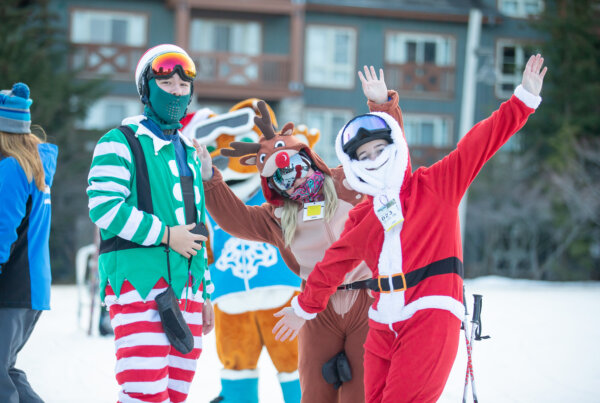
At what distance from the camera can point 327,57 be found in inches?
732

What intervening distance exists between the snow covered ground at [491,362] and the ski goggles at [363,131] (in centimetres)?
249

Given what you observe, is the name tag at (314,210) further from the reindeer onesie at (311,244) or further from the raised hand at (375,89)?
the raised hand at (375,89)

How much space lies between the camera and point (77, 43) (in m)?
17.2

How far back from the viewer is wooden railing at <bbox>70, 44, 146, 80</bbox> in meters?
17.3

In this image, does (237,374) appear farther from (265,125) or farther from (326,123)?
(326,123)

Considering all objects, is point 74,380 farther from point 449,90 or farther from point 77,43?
point 449,90

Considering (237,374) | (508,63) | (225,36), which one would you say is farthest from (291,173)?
(508,63)

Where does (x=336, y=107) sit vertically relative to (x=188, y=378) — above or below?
above

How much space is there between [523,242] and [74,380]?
14225 mm

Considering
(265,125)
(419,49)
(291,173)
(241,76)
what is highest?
(419,49)

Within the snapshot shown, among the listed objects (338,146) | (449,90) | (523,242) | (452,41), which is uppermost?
(452,41)

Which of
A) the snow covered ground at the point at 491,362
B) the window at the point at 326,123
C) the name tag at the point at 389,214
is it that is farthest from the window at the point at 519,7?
the name tag at the point at 389,214

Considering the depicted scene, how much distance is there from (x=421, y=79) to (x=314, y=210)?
16.3m

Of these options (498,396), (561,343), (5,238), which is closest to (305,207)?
(5,238)
